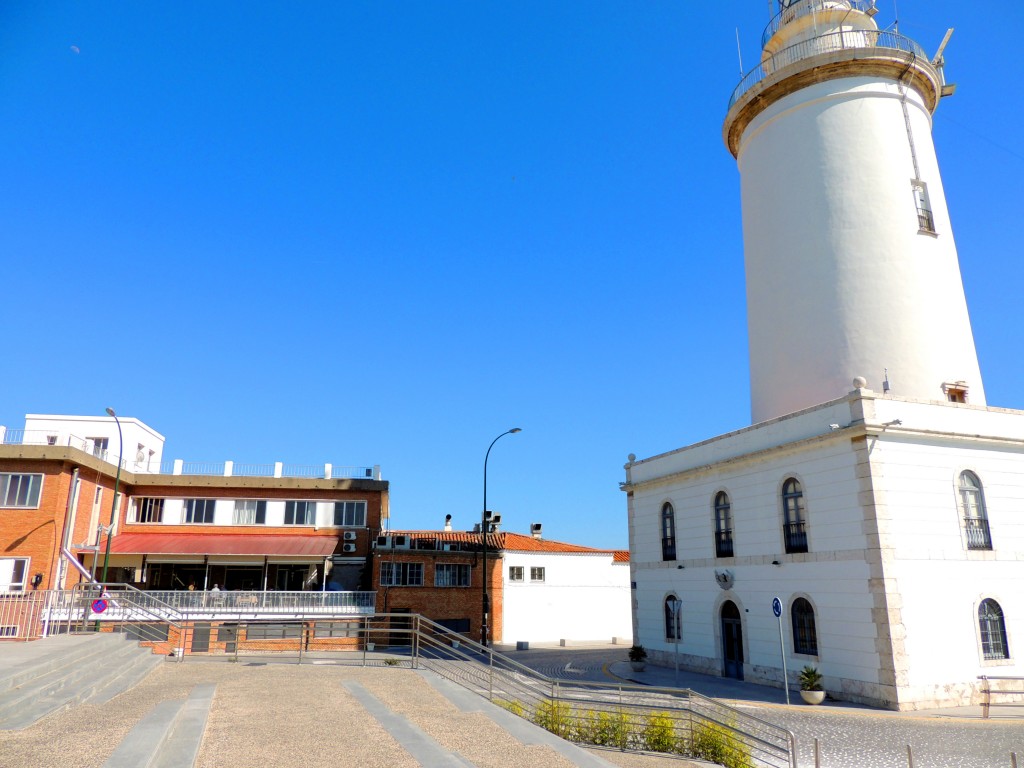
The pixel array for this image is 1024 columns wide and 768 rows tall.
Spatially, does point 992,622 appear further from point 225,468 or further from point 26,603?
point 225,468

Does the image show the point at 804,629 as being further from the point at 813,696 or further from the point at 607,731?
the point at 607,731

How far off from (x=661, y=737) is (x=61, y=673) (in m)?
10.1

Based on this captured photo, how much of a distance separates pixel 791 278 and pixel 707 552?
10.4 m

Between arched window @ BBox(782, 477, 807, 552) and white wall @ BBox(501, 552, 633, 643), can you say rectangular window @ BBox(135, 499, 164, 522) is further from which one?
arched window @ BBox(782, 477, 807, 552)

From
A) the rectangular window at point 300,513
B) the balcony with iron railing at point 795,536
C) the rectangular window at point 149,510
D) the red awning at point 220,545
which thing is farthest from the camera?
the rectangular window at point 300,513

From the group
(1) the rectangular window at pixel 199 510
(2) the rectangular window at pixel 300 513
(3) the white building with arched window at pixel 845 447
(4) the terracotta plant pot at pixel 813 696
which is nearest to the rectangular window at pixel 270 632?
(2) the rectangular window at pixel 300 513

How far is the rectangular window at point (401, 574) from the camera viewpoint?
3553cm

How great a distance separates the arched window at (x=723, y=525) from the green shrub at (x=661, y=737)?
43.6 ft

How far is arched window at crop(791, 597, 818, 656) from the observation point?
66.5 ft

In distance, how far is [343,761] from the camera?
845cm

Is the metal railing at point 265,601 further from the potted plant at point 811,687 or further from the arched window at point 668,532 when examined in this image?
the potted plant at point 811,687

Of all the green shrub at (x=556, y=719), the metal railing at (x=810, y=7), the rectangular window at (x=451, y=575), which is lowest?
the green shrub at (x=556, y=719)

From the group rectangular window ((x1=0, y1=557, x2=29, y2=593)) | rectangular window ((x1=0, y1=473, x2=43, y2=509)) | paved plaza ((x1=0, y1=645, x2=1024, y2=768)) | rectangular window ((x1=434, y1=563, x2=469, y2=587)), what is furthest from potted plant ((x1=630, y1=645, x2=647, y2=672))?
rectangular window ((x1=0, y1=473, x2=43, y2=509))

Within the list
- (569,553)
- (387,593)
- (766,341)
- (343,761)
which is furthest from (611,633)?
(343,761)
